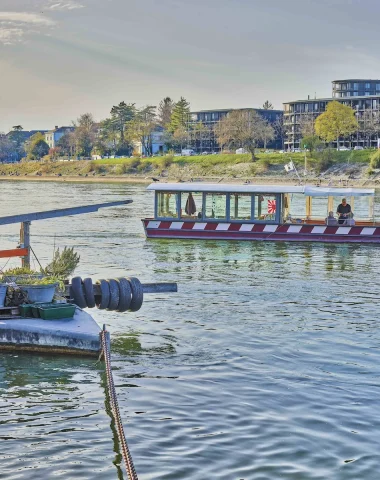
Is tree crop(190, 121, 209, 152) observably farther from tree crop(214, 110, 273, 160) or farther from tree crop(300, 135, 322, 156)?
tree crop(300, 135, 322, 156)

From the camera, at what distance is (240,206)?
1570 inches

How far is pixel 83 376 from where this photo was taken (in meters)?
15.5

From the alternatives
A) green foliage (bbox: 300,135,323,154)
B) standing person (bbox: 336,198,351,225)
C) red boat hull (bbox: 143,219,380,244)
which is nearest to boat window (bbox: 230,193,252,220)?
red boat hull (bbox: 143,219,380,244)

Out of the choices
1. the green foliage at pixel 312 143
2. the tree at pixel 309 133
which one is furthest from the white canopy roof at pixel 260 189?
the green foliage at pixel 312 143

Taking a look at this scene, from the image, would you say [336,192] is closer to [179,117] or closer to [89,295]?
[89,295]

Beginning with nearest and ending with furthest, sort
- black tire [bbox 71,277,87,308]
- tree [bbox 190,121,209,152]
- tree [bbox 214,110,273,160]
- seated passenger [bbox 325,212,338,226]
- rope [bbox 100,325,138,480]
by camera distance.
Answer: rope [bbox 100,325,138,480] < black tire [bbox 71,277,87,308] < seated passenger [bbox 325,212,338,226] < tree [bbox 214,110,273,160] < tree [bbox 190,121,209,152]

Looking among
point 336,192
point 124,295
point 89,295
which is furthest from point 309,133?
point 89,295

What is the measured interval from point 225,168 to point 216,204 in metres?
113

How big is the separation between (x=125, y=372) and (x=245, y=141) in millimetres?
157220

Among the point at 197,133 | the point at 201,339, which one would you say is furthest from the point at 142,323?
the point at 197,133

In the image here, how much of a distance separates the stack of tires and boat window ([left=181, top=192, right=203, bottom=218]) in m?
21.9

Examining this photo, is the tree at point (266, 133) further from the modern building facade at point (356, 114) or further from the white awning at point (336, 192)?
the white awning at point (336, 192)

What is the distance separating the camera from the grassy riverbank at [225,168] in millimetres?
133875

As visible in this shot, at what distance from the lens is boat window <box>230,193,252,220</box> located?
39.8 m
